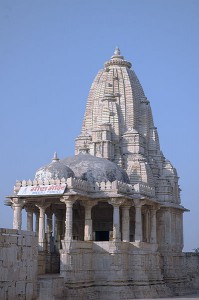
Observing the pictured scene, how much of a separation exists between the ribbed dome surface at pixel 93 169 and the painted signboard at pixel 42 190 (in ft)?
9.46

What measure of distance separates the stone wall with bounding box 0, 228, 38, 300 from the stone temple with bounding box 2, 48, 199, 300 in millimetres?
99

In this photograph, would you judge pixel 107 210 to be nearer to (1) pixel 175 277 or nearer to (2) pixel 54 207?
(2) pixel 54 207

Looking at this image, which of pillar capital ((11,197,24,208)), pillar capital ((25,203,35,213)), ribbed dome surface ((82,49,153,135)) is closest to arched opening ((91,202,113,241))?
pillar capital ((25,203,35,213))

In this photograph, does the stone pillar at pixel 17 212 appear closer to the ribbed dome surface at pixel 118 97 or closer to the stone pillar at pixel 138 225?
the stone pillar at pixel 138 225

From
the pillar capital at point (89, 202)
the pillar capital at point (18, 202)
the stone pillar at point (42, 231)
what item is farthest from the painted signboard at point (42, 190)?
the pillar capital at point (89, 202)

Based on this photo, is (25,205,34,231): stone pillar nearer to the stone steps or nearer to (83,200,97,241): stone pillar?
(83,200,97,241): stone pillar

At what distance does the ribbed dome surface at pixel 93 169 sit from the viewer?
98.8 feet

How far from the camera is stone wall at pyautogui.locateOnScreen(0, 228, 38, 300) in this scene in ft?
59.3

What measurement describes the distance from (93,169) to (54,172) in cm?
315

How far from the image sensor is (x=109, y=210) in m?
33.6

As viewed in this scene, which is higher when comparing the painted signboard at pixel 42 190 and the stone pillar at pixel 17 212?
the painted signboard at pixel 42 190

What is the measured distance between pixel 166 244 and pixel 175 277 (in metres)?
2.38

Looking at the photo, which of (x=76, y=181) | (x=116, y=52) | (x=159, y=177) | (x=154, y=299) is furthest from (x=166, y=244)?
(x=116, y=52)

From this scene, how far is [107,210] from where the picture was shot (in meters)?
33.5
